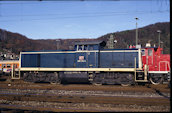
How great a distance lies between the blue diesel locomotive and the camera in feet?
48.3

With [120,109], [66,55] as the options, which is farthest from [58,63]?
[120,109]

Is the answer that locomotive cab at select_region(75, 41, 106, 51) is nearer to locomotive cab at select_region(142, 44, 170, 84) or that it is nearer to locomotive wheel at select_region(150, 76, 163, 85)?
locomotive cab at select_region(142, 44, 170, 84)

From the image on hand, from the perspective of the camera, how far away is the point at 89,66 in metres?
15.2

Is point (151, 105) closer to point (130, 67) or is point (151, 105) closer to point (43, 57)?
point (130, 67)

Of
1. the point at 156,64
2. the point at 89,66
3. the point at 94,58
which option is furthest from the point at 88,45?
the point at 156,64

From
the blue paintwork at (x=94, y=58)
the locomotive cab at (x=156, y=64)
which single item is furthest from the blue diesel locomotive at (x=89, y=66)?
the locomotive cab at (x=156, y=64)

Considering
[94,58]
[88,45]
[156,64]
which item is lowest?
[156,64]

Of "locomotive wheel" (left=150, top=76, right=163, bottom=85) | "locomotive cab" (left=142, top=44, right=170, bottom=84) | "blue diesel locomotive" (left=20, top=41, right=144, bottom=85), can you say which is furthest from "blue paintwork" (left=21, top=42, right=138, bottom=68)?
"locomotive wheel" (left=150, top=76, right=163, bottom=85)

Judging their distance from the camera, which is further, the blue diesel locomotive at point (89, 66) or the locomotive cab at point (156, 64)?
the locomotive cab at point (156, 64)

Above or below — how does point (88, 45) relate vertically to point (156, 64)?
above

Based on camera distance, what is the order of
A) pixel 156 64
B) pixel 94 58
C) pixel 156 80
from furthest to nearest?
1. pixel 156 64
2. pixel 156 80
3. pixel 94 58

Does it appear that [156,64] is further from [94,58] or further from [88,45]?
[88,45]

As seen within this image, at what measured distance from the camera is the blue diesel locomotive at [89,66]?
1472 centimetres

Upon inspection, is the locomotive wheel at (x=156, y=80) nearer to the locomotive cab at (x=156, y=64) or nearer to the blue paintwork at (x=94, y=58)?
the locomotive cab at (x=156, y=64)
